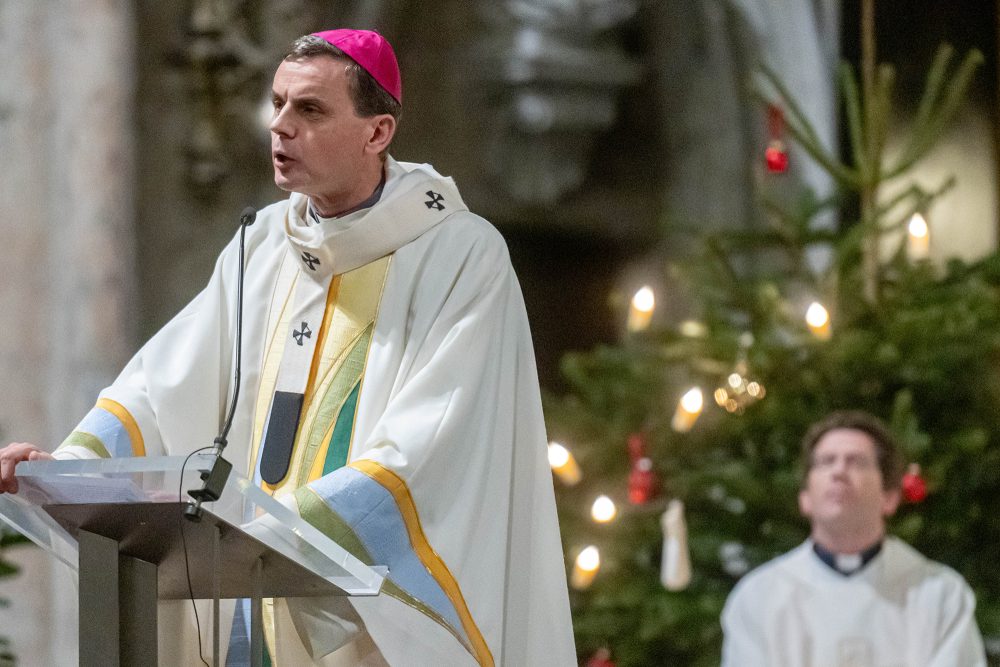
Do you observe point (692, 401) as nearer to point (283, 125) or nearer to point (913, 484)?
point (913, 484)

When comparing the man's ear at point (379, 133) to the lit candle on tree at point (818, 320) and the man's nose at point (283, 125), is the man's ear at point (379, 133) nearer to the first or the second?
the man's nose at point (283, 125)

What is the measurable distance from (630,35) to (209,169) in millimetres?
2295

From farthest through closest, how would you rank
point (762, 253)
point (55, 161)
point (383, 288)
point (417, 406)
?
point (762, 253) < point (55, 161) < point (383, 288) < point (417, 406)

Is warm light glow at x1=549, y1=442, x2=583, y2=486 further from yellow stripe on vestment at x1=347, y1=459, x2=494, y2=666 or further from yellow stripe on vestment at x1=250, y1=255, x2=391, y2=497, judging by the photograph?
yellow stripe on vestment at x1=347, y1=459, x2=494, y2=666

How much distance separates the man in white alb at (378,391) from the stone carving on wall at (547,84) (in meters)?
4.87

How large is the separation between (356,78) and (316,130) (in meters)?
0.13

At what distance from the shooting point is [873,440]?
6.01m

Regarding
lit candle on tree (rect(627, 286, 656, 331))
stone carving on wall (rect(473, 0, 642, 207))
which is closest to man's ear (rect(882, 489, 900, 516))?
lit candle on tree (rect(627, 286, 656, 331))

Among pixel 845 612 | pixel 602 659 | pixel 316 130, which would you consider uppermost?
pixel 316 130

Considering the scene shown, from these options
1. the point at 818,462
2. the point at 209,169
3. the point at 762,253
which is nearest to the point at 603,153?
the point at 762,253

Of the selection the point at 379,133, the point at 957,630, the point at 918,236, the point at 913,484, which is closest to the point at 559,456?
the point at 913,484

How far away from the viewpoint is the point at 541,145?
8.20 meters

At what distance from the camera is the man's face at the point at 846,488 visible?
19.7 ft

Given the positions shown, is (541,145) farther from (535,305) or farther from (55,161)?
(55,161)
